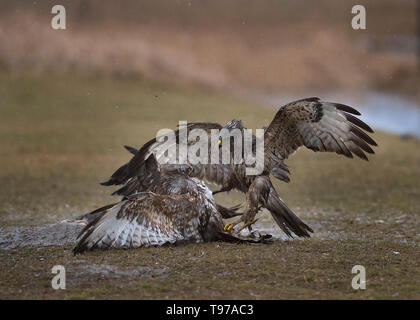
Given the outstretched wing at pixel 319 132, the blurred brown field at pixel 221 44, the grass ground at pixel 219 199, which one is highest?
the blurred brown field at pixel 221 44

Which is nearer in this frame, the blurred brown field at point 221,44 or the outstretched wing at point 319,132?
the outstretched wing at point 319,132

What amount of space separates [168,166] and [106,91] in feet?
53.4

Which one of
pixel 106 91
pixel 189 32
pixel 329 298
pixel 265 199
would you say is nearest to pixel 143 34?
pixel 189 32

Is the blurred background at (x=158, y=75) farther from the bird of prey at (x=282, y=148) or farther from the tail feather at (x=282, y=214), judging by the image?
the tail feather at (x=282, y=214)

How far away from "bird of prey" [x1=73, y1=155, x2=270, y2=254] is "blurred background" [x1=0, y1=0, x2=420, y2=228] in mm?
2515

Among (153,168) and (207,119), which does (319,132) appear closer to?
(153,168)

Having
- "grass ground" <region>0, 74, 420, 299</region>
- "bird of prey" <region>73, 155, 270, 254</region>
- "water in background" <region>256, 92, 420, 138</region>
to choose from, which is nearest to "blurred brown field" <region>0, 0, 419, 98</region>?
"water in background" <region>256, 92, 420, 138</region>

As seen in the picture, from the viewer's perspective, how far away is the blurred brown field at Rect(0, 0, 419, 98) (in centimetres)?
2538

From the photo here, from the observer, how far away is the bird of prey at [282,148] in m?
7.05

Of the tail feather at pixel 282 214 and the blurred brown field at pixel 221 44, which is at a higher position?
the blurred brown field at pixel 221 44

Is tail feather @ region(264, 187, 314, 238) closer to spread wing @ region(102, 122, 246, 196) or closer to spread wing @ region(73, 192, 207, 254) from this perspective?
spread wing @ region(102, 122, 246, 196)

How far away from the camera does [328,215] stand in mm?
9031

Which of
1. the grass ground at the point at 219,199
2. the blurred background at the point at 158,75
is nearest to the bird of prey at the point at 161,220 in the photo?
the grass ground at the point at 219,199

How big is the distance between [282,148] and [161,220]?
1704 millimetres
